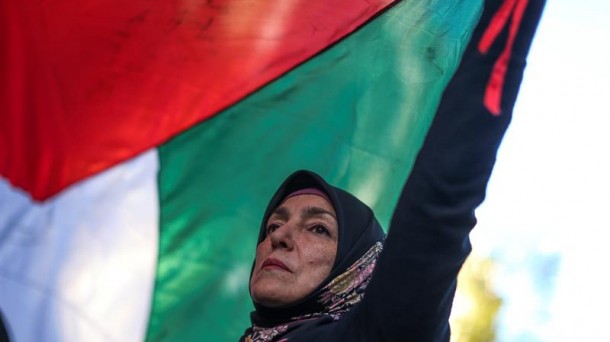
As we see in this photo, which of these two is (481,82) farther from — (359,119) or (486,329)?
(486,329)

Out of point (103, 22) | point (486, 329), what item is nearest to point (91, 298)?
point (103, 22)

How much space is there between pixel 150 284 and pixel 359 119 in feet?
3.70

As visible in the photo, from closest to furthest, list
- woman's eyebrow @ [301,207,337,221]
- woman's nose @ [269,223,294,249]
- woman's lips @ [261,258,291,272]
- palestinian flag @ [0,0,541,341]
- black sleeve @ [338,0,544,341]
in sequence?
black sleeve @ [338,0,544,341], woman's lips @ [261,258,291,272], woman's nose @ [269,223,294,249], woman's eyebrow @ [301,207,337,221], palestinian flag @ [0,0,541,341]

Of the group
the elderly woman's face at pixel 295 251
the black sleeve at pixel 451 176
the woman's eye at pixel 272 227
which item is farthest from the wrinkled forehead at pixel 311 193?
the black sleeve at pixel 451 176

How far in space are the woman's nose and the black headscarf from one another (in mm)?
156

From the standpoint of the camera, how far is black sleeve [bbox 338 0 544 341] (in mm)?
2434

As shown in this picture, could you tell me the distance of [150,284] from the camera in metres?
4.48

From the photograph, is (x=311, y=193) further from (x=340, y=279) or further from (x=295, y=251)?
(x=340, y=279)

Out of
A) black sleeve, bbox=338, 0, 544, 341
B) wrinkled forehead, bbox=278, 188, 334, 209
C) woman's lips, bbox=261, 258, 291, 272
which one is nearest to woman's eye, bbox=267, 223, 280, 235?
wrinkled forehead, bbox=278, 188, 334, 209

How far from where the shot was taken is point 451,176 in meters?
2.43

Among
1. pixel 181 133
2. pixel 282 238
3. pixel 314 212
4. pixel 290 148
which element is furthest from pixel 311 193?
pixel 181 133

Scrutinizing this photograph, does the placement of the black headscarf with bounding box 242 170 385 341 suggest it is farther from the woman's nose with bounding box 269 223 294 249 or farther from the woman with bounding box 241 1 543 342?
the woman with bounding box 241 1 543 342

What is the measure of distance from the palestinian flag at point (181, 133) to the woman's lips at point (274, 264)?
1079mm

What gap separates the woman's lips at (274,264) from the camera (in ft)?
11.2
